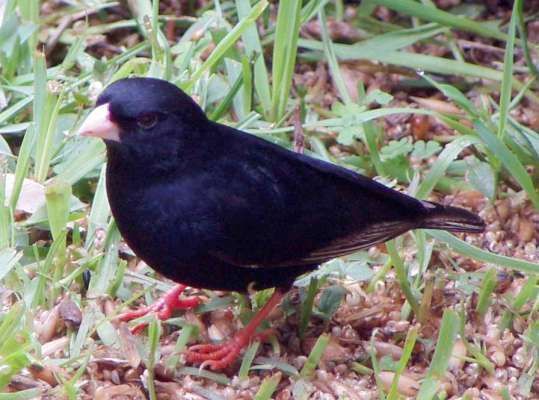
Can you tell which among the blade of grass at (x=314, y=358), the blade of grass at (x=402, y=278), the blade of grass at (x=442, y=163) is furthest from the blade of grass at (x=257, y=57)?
the blade of grass at (x=314, y=358)

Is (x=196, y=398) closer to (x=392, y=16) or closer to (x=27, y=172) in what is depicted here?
(x=27, y=172)

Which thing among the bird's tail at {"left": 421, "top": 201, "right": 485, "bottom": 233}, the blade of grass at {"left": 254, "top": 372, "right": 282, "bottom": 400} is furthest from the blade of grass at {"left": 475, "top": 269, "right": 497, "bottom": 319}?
the blade of grass at {"left": 254, "top": 372, "right": 282, "bottom": 400}

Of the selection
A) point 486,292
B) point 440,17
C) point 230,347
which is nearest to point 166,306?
point 230,347

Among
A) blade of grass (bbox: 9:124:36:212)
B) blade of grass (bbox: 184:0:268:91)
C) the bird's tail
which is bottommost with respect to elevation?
the bird's tail

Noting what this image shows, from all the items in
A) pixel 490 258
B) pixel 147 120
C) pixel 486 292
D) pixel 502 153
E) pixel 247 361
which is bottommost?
pixel 247 361

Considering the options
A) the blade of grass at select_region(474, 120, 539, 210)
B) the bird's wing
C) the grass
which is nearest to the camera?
the bird's wing

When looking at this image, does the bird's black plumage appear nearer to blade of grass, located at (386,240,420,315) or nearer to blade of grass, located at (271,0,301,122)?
blade of grass, located at (386,240,420,315)

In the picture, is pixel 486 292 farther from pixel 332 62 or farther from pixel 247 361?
pixel 332 62
